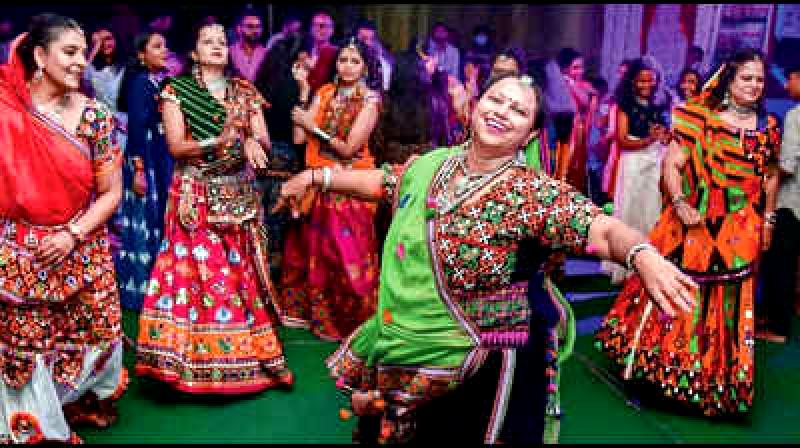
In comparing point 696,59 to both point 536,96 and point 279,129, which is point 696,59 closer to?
point 279,129

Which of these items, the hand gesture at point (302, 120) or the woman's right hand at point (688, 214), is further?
the hand gesture at point (302, 120)

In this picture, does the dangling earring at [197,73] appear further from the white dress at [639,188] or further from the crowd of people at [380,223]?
the white dress at [639,188]

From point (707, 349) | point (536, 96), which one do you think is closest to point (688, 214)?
point (707, 349)

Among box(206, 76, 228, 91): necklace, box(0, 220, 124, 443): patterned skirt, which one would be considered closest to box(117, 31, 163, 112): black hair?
box(206, 76, 228, 91): necklace

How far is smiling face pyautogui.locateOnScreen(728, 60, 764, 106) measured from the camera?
352cm

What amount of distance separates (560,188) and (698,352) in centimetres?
176

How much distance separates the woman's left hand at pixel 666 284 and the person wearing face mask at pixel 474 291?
0.76 feet

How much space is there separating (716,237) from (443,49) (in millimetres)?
3059

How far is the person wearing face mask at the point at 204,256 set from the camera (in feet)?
11.6

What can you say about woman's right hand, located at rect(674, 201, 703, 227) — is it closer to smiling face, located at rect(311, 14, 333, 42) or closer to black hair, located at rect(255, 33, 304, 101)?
smiling face, located at rect(311, 14, 333, 42)

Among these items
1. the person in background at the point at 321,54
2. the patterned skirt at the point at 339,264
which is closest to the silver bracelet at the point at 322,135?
the patterned skirt at the point at 339,264

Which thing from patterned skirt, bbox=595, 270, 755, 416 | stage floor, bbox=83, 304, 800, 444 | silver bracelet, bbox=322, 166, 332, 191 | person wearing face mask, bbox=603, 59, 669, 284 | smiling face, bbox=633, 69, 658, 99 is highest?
smiling face, bbox=633, 69, 658, 99

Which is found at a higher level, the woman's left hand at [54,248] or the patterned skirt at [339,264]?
the woman's left hand at [54,248]

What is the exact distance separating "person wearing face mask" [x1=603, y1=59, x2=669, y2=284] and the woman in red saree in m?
3.72
